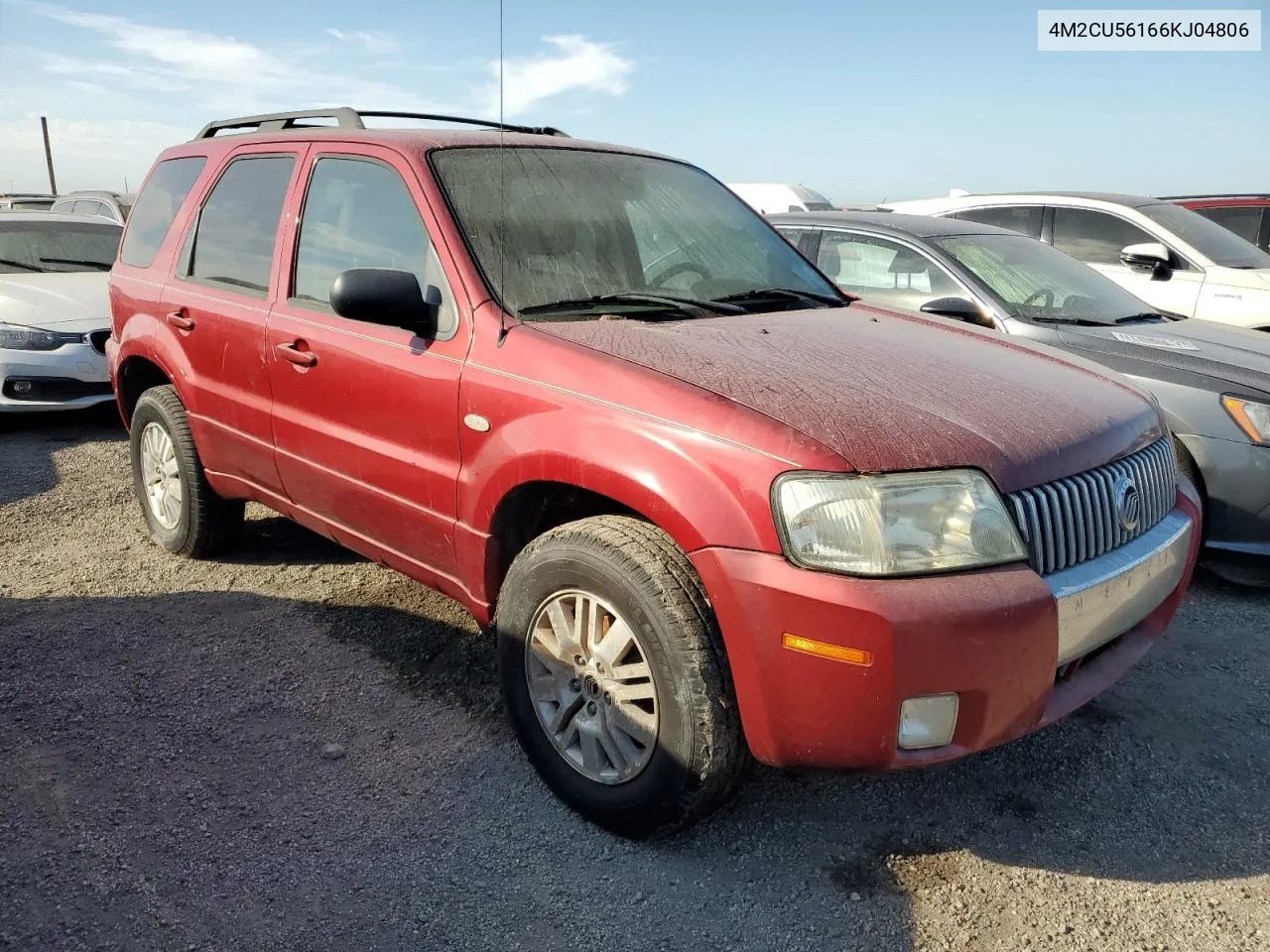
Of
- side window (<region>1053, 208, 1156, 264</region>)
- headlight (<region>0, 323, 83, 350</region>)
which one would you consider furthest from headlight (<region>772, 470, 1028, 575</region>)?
headlight (<region>0, 323, 83, 350</region>)

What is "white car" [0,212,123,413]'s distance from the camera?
6.86 m

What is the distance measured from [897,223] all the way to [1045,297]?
93 cm

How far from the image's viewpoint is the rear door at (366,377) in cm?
296

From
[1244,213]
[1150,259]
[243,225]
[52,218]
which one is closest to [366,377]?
[243,225]

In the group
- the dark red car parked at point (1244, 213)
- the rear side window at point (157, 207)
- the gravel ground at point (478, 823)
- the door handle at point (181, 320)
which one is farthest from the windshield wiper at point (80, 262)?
the dark red car parked at point (1244, 213)

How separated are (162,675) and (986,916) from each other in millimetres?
2721

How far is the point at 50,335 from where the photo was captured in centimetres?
696

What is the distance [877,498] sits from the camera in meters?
2.15

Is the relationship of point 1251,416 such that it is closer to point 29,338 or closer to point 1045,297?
point 1045,297

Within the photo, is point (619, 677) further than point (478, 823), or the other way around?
point (478, 823)

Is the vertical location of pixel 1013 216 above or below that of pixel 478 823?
above

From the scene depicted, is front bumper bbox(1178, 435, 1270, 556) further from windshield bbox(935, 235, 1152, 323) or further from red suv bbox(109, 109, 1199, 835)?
red suv bbox(109, 109, 1199, 835)

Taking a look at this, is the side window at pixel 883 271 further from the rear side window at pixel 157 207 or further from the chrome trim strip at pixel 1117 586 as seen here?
the rear side window at pixel 157 207

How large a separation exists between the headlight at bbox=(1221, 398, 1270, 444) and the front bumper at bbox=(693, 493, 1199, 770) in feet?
7.76
